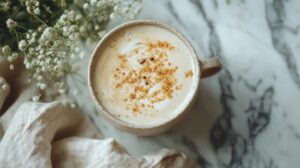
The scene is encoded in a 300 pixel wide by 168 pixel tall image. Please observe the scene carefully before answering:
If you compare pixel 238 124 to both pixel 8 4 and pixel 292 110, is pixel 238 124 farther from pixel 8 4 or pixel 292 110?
pixel 8 4

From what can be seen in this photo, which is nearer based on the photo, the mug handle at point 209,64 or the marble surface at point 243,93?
the mug handle at point 209,64

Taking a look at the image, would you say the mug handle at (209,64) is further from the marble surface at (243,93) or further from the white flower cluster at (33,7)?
the white flower cluster at (33,7)

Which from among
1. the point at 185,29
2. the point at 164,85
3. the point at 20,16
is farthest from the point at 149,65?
the point at 20,16

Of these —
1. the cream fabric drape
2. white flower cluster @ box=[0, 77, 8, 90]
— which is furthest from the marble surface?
white flower cluster @ box=[0, 77, 8, 90]

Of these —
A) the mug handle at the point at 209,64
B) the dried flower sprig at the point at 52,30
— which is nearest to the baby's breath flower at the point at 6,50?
the dried flower sprig at the point at 52,30

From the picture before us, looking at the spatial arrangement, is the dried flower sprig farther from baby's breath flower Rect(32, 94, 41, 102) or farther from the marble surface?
the marble surface

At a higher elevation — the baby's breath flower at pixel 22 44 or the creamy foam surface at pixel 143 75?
the baby's breath flower at pixel 22 44
